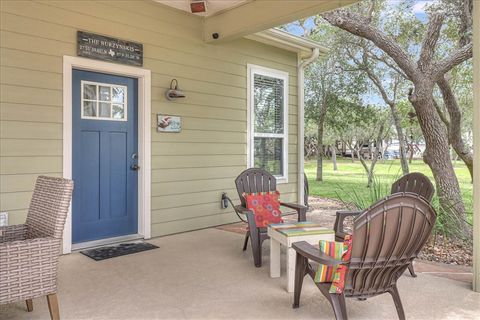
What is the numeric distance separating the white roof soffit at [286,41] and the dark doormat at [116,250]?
3.55 m

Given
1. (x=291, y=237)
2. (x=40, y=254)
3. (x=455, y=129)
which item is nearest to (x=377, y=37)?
(x=455, y=129)

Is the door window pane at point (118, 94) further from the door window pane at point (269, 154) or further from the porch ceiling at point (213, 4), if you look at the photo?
the door window pane at point (269, 154)

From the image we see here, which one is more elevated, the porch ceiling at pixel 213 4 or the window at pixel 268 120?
the porch ceiling at pixel 213 4

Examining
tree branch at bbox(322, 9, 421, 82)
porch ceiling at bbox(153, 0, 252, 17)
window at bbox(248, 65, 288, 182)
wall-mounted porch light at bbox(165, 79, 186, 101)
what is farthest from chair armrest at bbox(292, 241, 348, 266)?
tree branch at bbox(322, 9, 421, 82)

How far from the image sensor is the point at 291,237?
2986 millimetres

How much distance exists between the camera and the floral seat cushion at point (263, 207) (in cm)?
414

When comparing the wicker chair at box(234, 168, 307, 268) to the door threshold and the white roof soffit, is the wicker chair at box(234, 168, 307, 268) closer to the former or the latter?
the door threshold

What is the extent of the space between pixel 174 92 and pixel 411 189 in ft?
10.2

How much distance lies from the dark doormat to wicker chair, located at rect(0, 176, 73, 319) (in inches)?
58.3

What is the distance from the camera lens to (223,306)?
2701 mm

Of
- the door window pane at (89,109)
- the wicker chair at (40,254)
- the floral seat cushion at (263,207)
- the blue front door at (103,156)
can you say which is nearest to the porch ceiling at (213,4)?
the blue front door at (103,156)

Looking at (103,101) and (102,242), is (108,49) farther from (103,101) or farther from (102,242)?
(102,242)

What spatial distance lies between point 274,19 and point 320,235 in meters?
2.73

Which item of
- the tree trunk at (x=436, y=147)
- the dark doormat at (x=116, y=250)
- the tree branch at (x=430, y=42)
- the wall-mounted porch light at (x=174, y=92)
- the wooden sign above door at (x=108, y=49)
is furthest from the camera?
the tree branch at (x=430, y=42)
